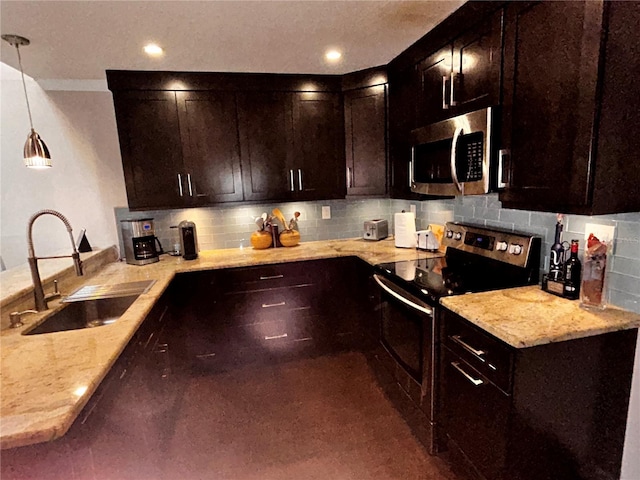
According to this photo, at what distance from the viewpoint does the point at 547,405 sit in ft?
4.32

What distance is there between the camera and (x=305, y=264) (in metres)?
2.67

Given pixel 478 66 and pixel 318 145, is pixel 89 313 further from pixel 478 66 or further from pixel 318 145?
pixel 478 66

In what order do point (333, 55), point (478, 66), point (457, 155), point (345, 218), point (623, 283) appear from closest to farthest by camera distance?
point (623, 283)
point (478, 66)
point (457, 155)
point (333, 55)
point (345, 218)

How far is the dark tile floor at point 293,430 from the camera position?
1745 mm

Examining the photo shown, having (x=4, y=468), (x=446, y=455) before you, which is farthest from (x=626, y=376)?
(x=4, y=468)

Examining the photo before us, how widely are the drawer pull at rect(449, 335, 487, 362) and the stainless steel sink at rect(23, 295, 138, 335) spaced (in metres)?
1.68

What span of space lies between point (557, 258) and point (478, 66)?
100cm

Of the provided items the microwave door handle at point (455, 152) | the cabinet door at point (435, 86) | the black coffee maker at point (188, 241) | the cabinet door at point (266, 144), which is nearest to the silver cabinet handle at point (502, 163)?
the microwave door handle at point (455, 152)

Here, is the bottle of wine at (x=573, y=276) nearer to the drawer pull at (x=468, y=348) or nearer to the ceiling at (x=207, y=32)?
the drawer pull at (x=468, y=348)

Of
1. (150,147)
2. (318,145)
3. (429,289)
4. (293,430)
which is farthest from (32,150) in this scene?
(429,289)

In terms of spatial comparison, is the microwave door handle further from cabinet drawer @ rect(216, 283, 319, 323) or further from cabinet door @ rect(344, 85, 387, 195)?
cabinet drawer @ rect(216, 283, 319, 323)

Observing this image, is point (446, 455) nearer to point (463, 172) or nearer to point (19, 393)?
point (463, 172)

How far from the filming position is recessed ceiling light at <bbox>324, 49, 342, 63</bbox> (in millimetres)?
2278

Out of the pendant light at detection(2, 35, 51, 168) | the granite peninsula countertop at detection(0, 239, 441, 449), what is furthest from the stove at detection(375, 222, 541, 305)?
the pendant light at detection(2, 35, 51, 168)
